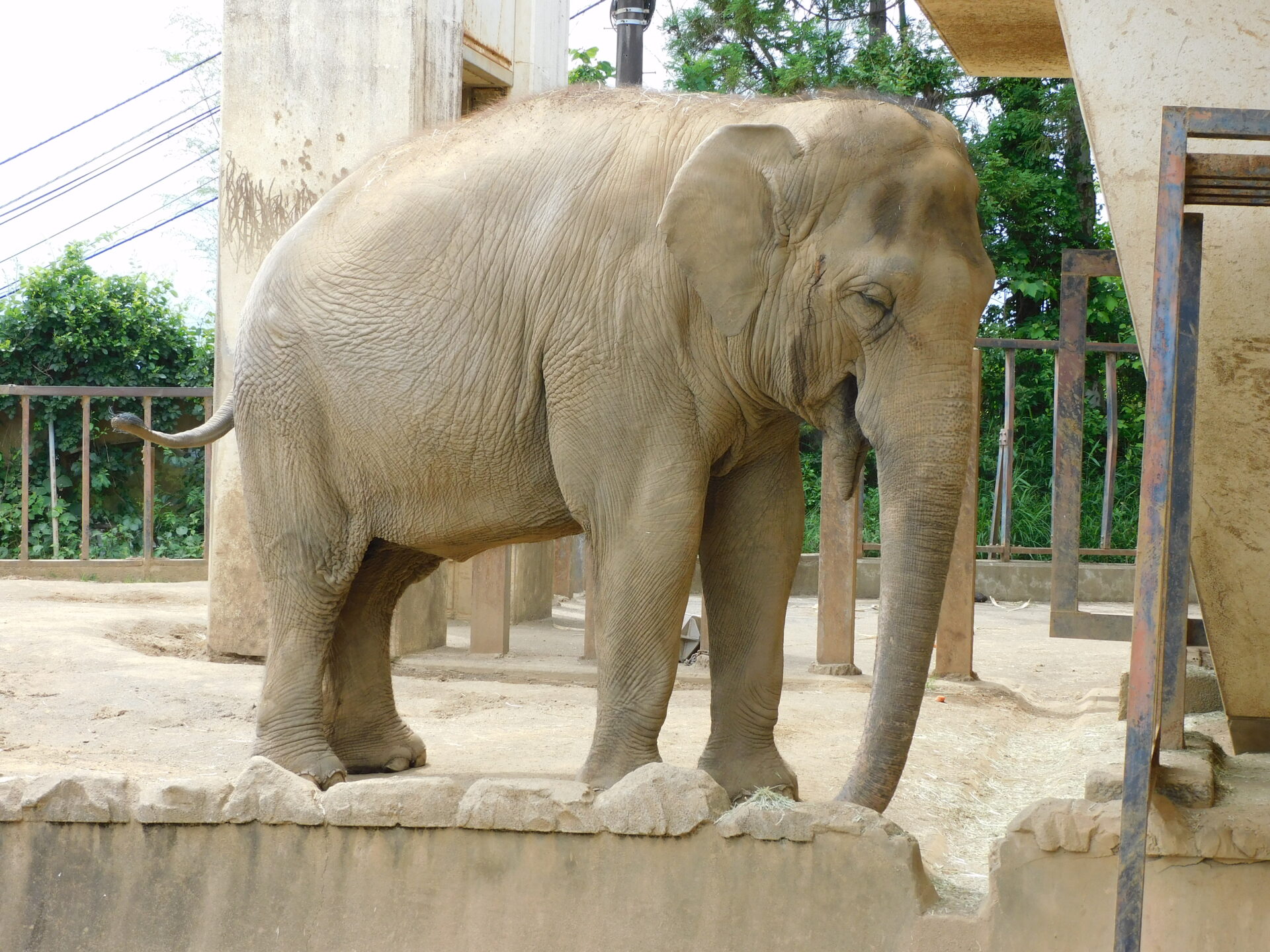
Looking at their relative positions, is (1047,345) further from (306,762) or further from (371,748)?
(306,762)

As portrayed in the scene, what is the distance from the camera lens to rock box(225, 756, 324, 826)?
12.7 feet

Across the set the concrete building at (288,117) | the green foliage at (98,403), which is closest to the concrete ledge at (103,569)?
the green foliage at (98,403)

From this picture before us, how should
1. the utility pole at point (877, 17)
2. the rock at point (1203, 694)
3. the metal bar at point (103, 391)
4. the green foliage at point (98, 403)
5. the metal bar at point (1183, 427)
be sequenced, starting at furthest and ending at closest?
1. the utility pole at point (877, 17)
2. the green foliage at point (98, 403)
3. the metal bar at point (103, 391)
4. the rock at point (1203, 694)
5. the metal bar at point (1183, 427)

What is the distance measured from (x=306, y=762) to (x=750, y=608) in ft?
5.05

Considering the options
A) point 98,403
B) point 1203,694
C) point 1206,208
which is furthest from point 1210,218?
point 98,403

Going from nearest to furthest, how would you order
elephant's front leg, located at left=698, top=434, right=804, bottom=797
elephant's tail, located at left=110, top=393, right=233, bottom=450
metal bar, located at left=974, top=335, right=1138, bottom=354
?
elephant's front leg, located at left=698, top=434, right=804, bottom=797, elephant's tail, located at left=110, top=393, right=233, bottom=450, metal bar, located at left=974, top=335, right=1138, bottom=354

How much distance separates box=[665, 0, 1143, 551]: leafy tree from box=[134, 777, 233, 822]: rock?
42.7ft

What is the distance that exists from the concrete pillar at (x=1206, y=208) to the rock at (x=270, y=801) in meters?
2.43

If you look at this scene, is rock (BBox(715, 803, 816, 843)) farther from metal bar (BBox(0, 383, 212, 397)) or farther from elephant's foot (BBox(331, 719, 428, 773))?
metal bar (BBox(0, 383, 212, 397))

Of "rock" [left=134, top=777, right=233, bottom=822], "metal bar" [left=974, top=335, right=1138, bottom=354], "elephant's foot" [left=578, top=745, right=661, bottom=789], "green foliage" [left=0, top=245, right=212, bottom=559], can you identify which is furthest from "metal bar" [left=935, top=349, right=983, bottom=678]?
"green foliage" [left=0, top=245, right=212, bottom=559]

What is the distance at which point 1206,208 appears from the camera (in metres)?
3.49

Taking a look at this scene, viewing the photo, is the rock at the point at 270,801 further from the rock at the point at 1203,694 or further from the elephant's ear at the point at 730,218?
the rock at the point at 1203,694

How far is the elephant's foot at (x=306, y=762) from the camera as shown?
4812mm

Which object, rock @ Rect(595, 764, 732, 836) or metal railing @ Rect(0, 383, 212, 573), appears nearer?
rock @ Rect(595, 764, 732, 836)
